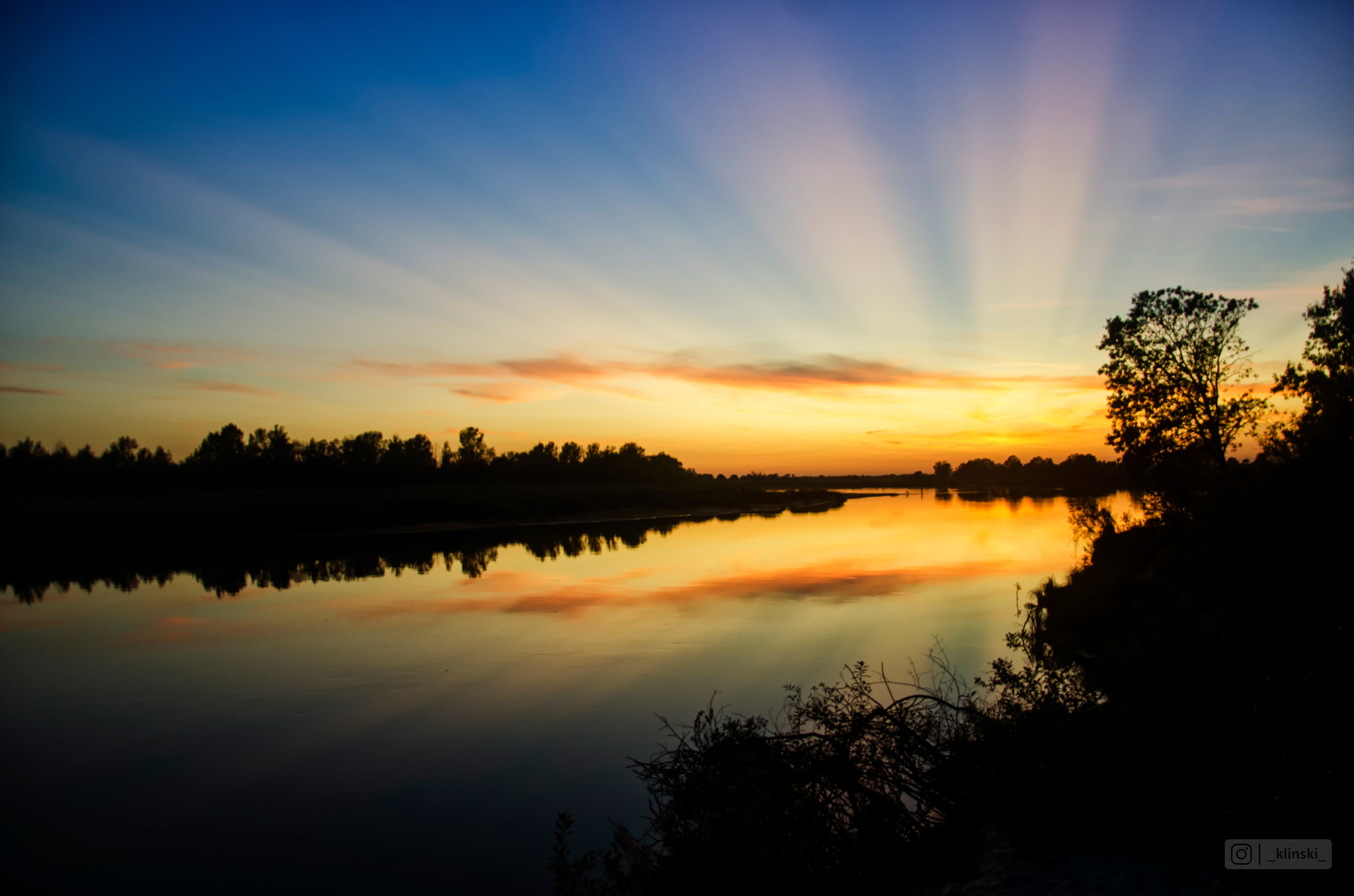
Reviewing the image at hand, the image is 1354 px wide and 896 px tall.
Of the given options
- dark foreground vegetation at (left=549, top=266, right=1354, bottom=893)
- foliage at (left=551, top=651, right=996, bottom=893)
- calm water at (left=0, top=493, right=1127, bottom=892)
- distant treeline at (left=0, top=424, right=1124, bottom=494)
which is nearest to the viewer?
dark foreground vegetation at (left=549, top=266, right=1354, bottom=893)

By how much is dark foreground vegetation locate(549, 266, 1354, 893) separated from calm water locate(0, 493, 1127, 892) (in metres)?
1.47

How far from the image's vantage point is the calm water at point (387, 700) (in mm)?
8062

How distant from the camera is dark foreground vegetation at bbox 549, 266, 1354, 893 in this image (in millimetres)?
5539

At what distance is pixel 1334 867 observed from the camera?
4.36 m

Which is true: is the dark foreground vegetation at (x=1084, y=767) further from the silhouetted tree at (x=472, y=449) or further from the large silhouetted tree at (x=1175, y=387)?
the silhouetted tree at (x=472, y=449)

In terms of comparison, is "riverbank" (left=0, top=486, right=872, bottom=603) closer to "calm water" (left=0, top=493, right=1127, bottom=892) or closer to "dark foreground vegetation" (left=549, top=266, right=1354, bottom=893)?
"calm water" (left=0, top=493, right=1127, bottom=892)

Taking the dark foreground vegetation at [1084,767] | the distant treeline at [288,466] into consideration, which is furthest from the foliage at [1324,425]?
the distant treeline at [288,466]

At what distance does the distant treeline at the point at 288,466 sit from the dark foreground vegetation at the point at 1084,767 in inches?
2501

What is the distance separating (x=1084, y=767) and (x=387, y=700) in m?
11.1

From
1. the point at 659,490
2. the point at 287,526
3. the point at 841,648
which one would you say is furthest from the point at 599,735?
the point at 659,490

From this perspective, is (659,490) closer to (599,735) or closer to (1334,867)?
(599,735)

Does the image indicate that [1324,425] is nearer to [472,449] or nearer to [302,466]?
[302,466]

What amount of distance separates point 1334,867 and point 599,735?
28.7 feet

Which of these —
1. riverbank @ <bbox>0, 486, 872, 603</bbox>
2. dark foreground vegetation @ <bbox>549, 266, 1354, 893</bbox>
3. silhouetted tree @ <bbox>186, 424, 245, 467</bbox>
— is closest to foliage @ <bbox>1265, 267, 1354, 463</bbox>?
dark foreground vegetation @ <bbox>549, 266, 1354, 893</bbox>
